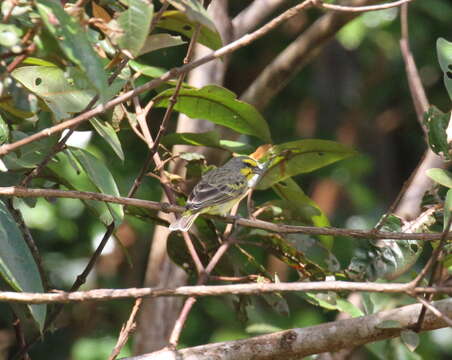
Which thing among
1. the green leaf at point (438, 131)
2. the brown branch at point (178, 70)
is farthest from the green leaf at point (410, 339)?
the brown branch at point (178, 70)

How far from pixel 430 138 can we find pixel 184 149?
1.06 meters

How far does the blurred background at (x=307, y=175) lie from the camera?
Answer: 15.0 feet

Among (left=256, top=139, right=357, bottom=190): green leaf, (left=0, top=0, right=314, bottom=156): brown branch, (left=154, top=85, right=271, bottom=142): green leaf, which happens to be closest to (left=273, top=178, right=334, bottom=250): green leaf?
(left=256, top=139, right=357, bottom=190): green leaf

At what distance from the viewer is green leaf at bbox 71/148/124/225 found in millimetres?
2109

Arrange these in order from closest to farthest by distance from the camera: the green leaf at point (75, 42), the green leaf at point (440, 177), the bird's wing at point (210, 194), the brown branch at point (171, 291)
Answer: the green leaf at point (75, 42)
the brown branch at point (171, 291)
the green leaf at point (440, 177)
the bird's wing at point (210, 194)

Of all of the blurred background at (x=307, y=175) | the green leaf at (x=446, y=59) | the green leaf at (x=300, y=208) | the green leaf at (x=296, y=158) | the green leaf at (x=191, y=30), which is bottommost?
the blurred background at (x=307, y=175)

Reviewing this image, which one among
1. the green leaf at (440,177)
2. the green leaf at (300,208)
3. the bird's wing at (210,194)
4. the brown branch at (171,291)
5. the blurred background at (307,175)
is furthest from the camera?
the blurred background at (307,175)

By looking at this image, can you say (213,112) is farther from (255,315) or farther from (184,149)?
(255,315)

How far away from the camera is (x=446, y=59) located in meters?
2.42

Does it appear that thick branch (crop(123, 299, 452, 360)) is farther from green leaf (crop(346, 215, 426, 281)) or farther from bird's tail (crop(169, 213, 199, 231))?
bird's tail (crop(169, 213, 199, 231))

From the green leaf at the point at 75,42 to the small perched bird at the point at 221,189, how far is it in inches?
37.9

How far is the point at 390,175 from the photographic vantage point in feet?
22.9

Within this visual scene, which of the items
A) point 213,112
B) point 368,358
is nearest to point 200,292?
point 213,112

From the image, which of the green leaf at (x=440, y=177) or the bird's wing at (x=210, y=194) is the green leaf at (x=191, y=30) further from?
the green leaf at (x=440, y=177)
